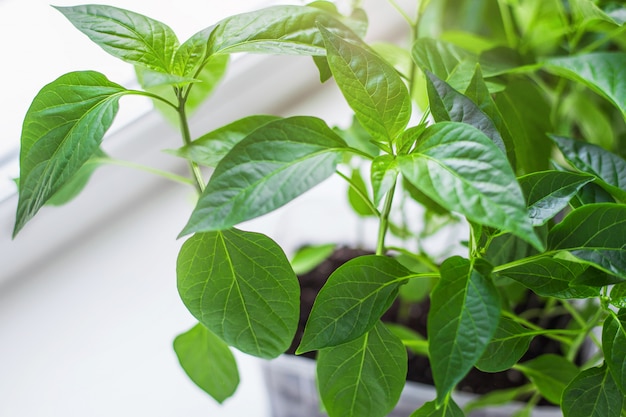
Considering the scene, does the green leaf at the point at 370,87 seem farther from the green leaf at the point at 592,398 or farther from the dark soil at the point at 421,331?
the dark soil at the point at 421,331

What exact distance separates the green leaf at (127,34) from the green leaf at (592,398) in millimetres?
353

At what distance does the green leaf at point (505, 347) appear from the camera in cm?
47

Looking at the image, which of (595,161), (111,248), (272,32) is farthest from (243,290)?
(111,248)

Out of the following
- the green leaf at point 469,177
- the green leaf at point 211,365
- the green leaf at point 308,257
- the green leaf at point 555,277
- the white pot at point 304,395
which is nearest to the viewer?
the green leaf at point 469,177

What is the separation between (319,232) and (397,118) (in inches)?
19.8

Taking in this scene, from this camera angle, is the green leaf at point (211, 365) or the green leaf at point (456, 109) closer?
the green leaf at point (456, 109)

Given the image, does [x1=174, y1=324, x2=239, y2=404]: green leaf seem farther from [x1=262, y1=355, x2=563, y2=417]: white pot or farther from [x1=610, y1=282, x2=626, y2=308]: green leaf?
[x1=610, y1=282, x2=626, y2=308]: green leaf

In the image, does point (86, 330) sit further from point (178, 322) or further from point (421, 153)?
point (421, 153)

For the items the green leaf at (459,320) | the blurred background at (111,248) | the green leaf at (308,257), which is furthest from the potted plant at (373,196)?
the blurred background at (111,248)

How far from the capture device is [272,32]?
17.8 inches

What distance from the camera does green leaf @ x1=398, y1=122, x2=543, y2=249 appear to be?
1.12 feet

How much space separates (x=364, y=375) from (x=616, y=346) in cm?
17

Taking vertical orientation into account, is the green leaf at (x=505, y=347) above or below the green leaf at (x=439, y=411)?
above

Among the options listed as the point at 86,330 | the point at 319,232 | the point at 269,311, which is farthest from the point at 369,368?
the point at 86,330
